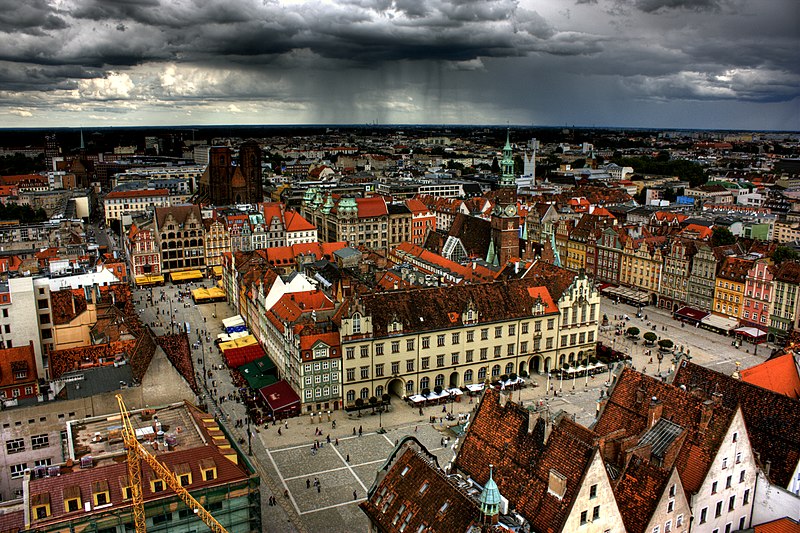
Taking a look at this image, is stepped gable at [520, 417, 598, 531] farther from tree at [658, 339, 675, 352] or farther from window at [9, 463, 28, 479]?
tree at [658, 339, 675, 352]

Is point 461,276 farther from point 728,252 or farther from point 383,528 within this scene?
point 383,528

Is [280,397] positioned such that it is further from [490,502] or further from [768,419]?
[768,419]

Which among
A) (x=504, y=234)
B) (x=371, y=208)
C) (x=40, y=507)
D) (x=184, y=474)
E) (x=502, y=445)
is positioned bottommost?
(x=40, y=507)

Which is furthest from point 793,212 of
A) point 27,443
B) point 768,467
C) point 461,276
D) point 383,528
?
point 27,443

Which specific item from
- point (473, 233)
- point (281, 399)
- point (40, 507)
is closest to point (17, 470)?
point (40, 507)

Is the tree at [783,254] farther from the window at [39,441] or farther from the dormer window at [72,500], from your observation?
the dormer window at [72,500]

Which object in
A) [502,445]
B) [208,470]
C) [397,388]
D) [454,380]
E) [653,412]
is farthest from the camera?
[454,380]
